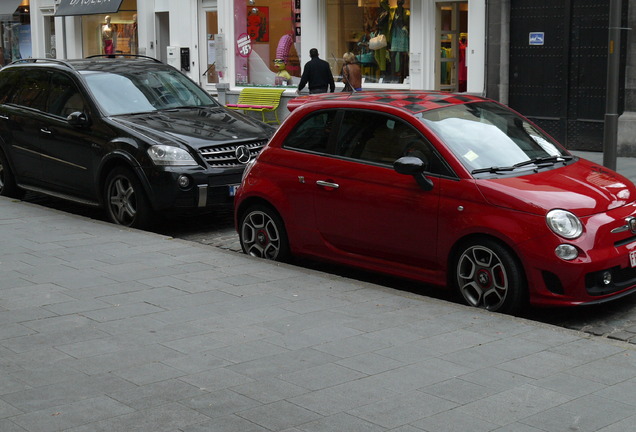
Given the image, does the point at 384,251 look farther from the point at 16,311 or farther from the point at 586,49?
the point at 586,49

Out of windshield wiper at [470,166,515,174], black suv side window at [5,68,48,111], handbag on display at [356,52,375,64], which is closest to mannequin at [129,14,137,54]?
handbag on display at [356,52,375,64]

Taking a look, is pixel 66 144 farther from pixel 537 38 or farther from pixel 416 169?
pixel 537 38

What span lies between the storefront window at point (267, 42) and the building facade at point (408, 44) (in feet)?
0.08

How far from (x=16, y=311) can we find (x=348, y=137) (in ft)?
10.0

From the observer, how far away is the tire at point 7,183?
1288cm

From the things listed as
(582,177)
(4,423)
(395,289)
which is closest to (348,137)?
(395,289)

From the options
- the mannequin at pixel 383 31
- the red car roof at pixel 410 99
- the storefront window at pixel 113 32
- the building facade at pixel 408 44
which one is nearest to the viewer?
the red car roof at pixel 410 99

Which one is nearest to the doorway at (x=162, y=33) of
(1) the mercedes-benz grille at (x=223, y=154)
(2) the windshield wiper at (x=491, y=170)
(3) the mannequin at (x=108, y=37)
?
(3) the mannequin at (x=108, y=37)

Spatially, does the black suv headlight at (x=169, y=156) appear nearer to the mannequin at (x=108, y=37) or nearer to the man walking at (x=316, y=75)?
the man walking at (x=316, y=75)

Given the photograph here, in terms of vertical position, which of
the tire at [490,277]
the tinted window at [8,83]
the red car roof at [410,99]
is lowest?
the tire at [490,277]

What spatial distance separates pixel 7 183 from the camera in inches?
511

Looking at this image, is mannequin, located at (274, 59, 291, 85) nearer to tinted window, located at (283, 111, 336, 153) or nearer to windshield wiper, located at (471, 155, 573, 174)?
tinted window, located at (283, 111, 336, 153)

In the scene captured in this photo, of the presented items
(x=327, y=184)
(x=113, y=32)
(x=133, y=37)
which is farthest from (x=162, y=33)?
(x=327, y=184)

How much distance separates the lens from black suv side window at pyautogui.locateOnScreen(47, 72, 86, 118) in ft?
37.9
